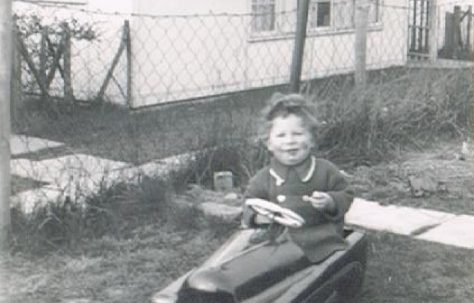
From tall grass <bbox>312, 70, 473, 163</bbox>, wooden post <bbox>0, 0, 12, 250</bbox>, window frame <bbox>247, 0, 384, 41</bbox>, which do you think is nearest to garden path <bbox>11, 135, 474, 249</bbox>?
wooden post <bbox>0, 0, 12, 250</bbox>

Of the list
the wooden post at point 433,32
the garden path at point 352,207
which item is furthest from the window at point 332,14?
the garden path at point 352,207

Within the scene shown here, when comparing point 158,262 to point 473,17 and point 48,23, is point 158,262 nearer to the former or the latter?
point 48,23

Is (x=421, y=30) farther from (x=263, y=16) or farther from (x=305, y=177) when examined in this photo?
(x=305, y=177)

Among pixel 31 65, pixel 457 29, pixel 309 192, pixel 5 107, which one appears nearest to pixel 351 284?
pixel 309 192

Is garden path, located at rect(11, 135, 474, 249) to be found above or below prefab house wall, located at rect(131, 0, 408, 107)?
below

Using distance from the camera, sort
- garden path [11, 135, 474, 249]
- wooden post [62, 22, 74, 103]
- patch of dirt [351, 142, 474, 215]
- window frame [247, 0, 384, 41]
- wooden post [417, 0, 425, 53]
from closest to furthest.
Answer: garden path [11, 135, 474, 249], patch of dirt [351, 142, 474, 215], wooden post [62, 22, 74, 103], window frame [247, 0, 384, 41], wooden post [417, 0, 425, 53]

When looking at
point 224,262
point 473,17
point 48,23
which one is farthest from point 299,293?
point 473,17

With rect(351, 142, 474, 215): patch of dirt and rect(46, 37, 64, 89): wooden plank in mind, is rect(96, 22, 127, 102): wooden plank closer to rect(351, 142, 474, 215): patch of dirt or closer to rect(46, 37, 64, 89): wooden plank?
rect(46, 37, 64, 89): wooden plank
